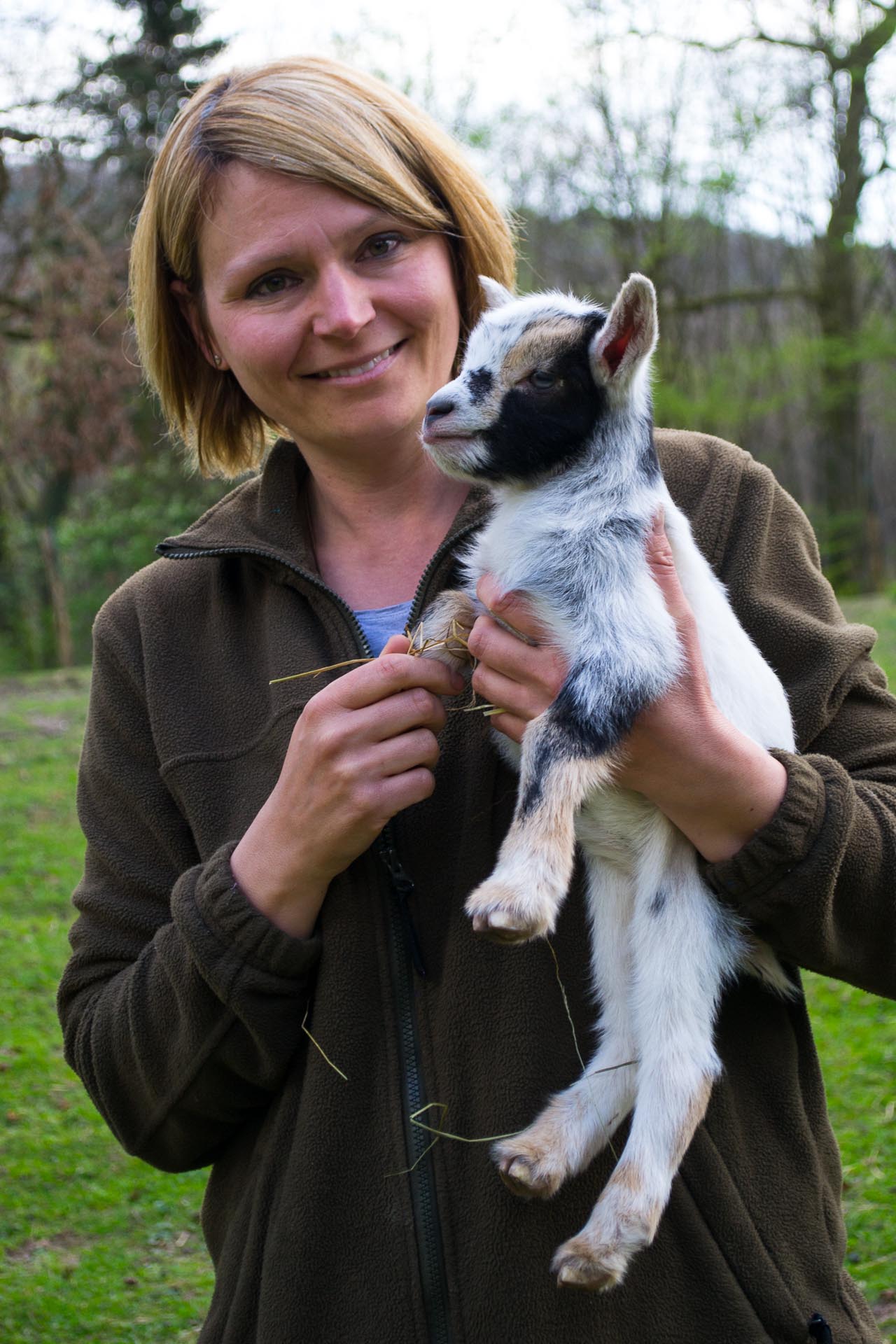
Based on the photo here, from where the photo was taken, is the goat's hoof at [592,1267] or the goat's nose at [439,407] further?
the goat's nose at [439,407]

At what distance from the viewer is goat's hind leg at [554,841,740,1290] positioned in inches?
65.1

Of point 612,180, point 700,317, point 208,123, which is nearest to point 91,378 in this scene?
point 612,180

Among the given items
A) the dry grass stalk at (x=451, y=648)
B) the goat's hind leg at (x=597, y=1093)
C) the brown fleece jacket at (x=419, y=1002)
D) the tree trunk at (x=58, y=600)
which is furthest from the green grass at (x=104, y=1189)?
the tree trunk at (x=58, y=600)

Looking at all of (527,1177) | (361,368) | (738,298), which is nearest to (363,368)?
(361,368)

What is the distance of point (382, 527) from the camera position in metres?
2.38

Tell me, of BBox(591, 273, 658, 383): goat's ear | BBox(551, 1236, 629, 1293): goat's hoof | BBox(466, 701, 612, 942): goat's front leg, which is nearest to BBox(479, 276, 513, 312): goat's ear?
BBox(591, 273, 658, 383): goat's ear

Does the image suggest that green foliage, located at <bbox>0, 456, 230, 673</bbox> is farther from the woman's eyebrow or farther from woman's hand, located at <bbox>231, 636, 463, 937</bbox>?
woman's hand, located at <bbox>231, 636, 463, 937</bbox>

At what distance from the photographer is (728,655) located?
1.95 metres

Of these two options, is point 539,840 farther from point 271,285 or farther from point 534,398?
point 271,285

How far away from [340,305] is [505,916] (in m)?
1.11

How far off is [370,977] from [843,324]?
18.9 metres

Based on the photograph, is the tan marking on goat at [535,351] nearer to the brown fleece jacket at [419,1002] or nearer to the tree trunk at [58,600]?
the brown fleece jacket at [419,1002]

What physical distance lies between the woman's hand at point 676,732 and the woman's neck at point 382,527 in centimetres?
41

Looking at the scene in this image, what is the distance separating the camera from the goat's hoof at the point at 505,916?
1.60 metres
